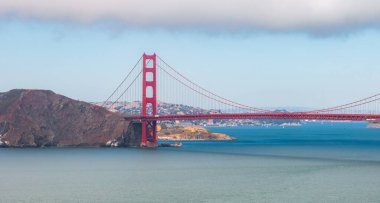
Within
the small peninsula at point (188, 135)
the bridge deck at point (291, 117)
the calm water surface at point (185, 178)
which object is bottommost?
the calm water surface at point (185, 178)

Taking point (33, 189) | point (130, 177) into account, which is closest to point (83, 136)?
point (130, 177)

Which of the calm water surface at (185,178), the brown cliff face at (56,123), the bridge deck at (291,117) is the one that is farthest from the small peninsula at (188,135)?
the calm water surface at (185,178)

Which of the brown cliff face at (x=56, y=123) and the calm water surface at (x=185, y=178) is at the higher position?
the brown cliff face at (x=56, y=123)

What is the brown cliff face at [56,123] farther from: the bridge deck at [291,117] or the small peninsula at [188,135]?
the small peninsula at [188,135]

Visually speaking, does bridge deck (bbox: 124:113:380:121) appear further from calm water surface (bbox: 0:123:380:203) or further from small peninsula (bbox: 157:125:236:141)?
small peninsula (bbox: 157:125:236:141)

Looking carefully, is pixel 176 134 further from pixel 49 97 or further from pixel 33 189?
pixel 33 189

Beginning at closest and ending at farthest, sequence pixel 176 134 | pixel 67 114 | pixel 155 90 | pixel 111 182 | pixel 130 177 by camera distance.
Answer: pixel 111 182 < pixel 130 177 < pixel 155 90 < pixel 67 114 < pixel 176 134

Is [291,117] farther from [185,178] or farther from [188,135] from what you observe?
[188,135]
